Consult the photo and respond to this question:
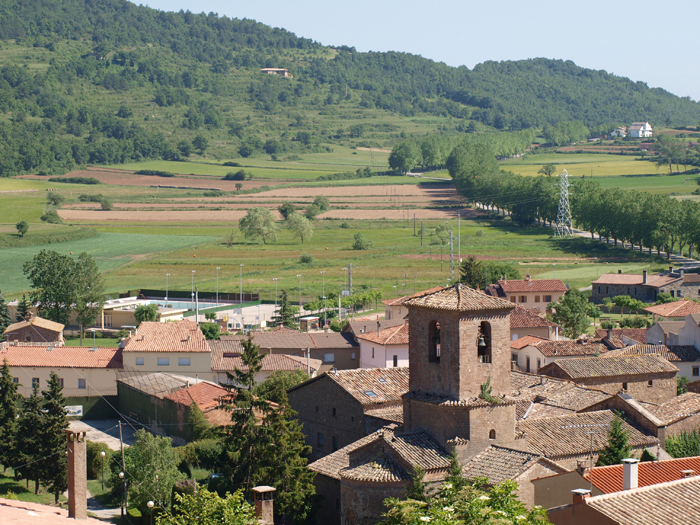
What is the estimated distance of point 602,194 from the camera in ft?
410

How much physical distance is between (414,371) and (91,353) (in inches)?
1165

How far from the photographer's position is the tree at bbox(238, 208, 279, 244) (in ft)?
423

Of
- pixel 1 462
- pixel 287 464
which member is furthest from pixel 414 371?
pixel 1 462

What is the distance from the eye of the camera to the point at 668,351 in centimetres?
5144

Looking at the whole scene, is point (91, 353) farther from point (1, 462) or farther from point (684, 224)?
point (684, 224)

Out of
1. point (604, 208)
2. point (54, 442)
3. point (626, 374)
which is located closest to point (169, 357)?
point (54, 442)

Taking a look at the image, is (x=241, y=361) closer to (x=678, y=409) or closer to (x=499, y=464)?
(x=678, y=409)

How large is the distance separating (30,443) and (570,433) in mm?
20553

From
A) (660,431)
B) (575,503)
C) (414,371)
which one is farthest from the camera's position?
(660,431)

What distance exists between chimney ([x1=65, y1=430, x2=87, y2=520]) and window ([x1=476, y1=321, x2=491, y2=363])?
40.5 feet

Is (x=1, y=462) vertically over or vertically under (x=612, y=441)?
under

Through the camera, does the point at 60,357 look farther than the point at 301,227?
No

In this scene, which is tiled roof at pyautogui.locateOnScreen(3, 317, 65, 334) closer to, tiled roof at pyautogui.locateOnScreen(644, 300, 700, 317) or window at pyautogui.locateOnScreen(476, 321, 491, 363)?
tiled roof at pyautogui.locateOnScreen(644, 300, 700, 317)

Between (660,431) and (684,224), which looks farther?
(684,224)
